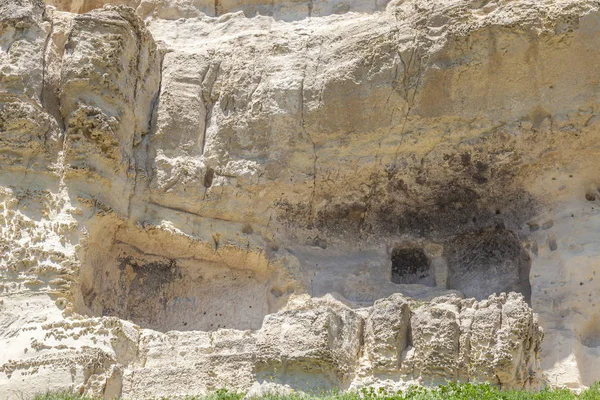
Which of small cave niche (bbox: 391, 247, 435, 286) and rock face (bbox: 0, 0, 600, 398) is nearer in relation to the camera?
rock face (bbox: 0, 0, 600, 398)

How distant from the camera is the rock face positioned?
1530 cm

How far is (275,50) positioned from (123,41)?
2.63 metres

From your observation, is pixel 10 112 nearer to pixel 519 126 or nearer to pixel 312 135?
pixel 312 135

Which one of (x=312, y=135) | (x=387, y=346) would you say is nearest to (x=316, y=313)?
(x=387, y=346)

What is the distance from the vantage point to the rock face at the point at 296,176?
1530 cm

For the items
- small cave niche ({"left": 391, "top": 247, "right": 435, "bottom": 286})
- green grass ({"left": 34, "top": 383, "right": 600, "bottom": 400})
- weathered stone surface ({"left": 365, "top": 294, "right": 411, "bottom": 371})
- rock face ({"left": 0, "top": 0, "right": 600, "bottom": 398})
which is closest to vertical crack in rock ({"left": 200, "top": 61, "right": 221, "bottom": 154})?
rock face ({"left": 0, "top": 0, "right": 600, "bottom": 398})

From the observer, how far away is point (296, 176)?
1709cm

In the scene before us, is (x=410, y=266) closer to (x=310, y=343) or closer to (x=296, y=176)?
(x=296, y=176)

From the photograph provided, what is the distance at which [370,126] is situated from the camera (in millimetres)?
16859

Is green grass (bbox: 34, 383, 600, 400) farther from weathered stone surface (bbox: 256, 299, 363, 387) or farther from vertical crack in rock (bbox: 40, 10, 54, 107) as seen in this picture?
vertical crack in rock (bbox: 40, 10, 54, 107)

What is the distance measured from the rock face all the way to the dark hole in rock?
0.03 metres

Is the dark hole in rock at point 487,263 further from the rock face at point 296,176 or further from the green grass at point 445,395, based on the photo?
the green grass at point 445,395

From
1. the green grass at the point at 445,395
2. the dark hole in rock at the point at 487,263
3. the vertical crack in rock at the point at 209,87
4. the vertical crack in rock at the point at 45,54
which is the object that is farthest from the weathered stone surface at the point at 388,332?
the vertical crack in rock at the point at 45,54

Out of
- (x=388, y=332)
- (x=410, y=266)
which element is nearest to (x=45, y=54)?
(x=410, y=266)
